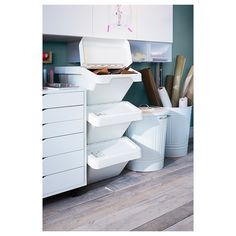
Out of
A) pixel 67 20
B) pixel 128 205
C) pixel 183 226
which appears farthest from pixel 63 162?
pixel 67 20

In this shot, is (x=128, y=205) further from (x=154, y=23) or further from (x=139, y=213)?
(x=154, y=23)

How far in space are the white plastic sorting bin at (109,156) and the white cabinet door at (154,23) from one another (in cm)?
104

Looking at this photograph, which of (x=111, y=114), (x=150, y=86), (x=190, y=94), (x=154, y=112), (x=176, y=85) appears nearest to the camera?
(x=111, y=114)

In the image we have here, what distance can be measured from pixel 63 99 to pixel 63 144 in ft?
1.11

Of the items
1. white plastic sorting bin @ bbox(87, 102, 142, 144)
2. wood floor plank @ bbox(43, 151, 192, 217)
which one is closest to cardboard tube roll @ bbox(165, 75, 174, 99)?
wood floor plank @ bbox(43, 151, 192, 217)

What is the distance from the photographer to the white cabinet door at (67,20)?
234 centimetres

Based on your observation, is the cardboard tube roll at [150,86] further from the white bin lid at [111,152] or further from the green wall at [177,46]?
the white bin lid at [111,152]

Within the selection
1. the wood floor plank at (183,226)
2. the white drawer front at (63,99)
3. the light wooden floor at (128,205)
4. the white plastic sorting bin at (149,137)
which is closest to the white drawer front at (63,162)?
the light wooden floor at (128,205)

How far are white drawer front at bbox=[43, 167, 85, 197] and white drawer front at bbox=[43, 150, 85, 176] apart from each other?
37 mm

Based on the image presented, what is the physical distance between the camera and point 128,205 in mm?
2385
